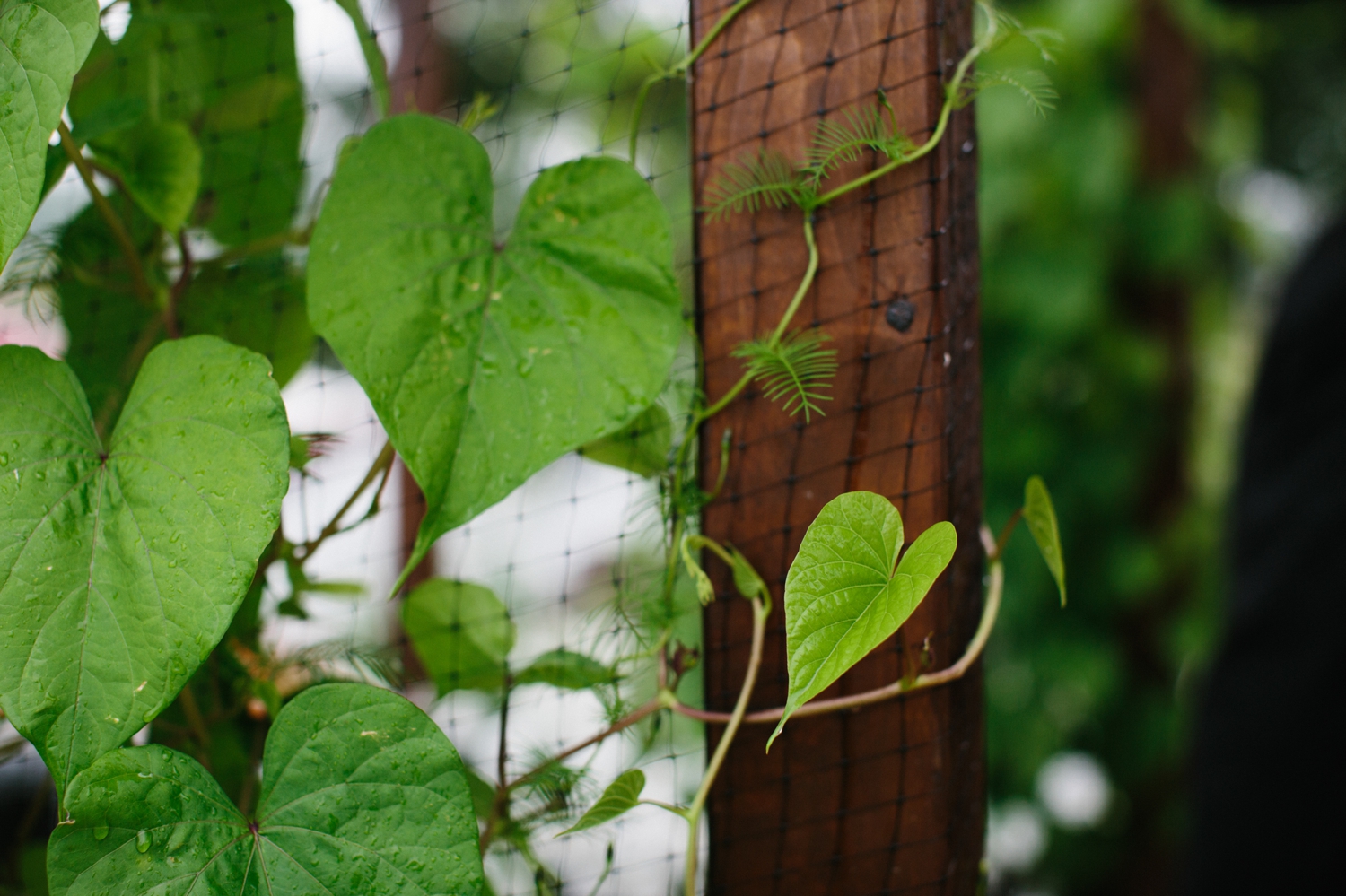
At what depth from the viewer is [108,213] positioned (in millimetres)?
418

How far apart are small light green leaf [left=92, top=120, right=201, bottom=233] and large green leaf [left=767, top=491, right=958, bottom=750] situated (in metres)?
0.37

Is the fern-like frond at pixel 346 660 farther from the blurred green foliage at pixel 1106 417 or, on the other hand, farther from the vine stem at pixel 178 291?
the blurred green foliage at pixel 1106 417

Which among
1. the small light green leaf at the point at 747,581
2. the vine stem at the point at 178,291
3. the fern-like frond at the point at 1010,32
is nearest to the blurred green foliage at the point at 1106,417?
the fern-like frond at the point at 1010,32

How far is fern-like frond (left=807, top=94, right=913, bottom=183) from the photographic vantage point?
0.36 m

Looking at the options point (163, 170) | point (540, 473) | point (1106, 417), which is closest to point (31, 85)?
point (163, 170)

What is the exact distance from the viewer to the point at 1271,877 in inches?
A: 24.5

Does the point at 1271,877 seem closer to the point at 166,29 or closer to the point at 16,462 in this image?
the point at 16,462

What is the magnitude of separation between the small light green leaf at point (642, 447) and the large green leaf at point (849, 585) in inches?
5.6

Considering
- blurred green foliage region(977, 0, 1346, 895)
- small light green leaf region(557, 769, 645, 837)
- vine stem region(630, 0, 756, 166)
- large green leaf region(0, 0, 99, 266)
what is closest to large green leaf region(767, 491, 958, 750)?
small light green leaf region(557, 769, 645, 837)

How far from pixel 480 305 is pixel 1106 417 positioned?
146cm

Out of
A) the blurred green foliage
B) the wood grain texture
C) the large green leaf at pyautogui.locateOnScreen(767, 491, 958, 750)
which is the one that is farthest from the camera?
the blurred green foliage

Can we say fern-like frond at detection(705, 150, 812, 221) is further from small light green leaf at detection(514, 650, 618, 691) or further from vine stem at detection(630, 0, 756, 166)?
small light green leaf at detection(514, 650, 618, 691)

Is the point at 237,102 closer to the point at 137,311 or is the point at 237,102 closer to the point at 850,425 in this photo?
the point at 137,311

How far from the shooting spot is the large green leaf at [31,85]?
0.95ft
